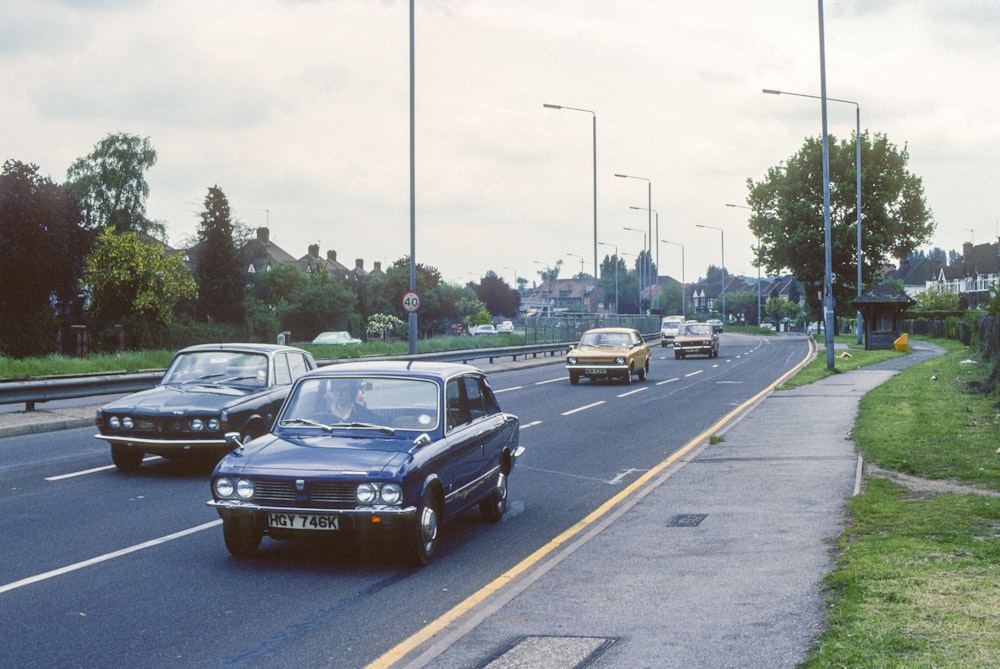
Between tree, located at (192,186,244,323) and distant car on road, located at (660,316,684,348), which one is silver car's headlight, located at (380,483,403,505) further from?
tree, located at (192,186,244,323)

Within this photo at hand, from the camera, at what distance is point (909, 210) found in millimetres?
72500

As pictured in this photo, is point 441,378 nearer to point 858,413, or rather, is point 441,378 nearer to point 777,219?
point 858,413

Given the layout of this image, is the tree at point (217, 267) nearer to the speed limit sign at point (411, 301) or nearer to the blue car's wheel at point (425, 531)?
→ the speed limit sign at point (411, 301)

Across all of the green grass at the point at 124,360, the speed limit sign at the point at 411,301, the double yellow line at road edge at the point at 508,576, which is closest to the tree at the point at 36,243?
the green grass at the point at 124,360

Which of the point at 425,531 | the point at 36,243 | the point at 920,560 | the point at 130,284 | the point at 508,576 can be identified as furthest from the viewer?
the point at 130,284

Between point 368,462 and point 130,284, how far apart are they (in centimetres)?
5455

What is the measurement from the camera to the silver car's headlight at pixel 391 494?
7.59 metres

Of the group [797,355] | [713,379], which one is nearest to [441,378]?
[713,379]

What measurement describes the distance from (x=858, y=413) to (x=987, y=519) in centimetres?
1017

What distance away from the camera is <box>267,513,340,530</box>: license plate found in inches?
300

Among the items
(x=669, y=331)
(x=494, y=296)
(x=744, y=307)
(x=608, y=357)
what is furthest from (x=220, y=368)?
(x=744, y=307)

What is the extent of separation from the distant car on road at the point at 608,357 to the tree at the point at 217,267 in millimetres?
50033

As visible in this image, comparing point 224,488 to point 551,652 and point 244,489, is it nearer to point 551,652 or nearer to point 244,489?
point 244,489

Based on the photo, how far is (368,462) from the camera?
25.5 ft
